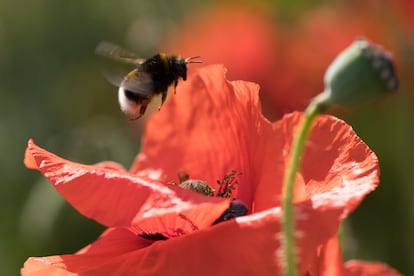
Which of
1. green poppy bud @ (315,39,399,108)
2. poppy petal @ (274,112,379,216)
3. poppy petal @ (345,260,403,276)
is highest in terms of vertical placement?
green poppy bud @ (315,39,399,108)

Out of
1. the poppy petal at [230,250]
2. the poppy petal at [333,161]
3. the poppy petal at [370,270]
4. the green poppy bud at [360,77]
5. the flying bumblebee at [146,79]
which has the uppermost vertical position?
the green poppy bud at [360,77]

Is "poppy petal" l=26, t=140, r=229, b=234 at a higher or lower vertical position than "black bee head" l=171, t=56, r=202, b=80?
lower

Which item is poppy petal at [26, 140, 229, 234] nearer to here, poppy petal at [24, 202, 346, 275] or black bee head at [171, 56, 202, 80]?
poppy petal at [24, 202, 346, 275]

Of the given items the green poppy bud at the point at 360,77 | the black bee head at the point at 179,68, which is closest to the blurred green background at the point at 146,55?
the black bee head at the point at 179,68

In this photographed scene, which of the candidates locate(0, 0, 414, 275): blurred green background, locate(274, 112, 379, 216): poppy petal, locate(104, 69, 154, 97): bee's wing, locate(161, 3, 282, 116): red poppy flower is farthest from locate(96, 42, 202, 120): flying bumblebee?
locate(161, 3, 282, 116): red poppy flower

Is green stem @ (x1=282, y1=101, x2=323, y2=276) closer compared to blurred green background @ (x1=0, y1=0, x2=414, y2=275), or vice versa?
green stem @ (x1=282, y1=101, x2=323, y2=276)

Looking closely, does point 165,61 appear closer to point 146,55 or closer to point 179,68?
point 179,68

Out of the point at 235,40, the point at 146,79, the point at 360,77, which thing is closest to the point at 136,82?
the point at 146,79

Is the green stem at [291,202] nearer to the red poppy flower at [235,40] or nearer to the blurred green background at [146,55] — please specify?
the blurred green background at [146,55]
